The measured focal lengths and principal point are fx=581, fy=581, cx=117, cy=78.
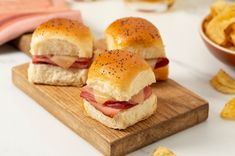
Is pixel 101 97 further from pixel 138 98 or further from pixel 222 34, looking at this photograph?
pixel 222 34

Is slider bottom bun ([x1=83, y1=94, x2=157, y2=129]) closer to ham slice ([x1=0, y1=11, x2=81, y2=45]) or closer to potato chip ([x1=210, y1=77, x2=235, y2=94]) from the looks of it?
potato chip ([x1=210, y1=77, x2=235, y2=94])

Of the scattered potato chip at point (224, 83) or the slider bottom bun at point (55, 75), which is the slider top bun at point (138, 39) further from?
the scattered potato chip at point (224, 83)

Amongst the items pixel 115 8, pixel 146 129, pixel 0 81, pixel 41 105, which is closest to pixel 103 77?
pixel 146 129

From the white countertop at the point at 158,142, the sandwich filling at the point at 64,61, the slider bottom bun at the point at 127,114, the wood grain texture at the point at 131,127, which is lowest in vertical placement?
the white countertop at the point at 158,142

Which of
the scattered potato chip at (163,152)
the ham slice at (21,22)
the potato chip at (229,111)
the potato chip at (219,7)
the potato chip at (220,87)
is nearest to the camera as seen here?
the scattered potato chip at (163,152)

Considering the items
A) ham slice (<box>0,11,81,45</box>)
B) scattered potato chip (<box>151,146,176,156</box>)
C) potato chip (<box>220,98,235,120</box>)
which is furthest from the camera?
ham slice (<box>0,11,81,45</box>)

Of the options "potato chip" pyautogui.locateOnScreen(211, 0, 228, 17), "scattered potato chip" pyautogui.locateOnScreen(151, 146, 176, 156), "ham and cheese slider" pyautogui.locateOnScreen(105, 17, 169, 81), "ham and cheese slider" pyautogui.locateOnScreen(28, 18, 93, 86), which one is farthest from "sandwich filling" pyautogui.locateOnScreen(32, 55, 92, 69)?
"potato chip" pyautogui.locateOnScreen(211, 0, 228, 17)

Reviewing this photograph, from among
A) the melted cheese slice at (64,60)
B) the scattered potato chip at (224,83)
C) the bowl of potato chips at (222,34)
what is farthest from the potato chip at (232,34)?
the melted cheese slice at (64,60)
